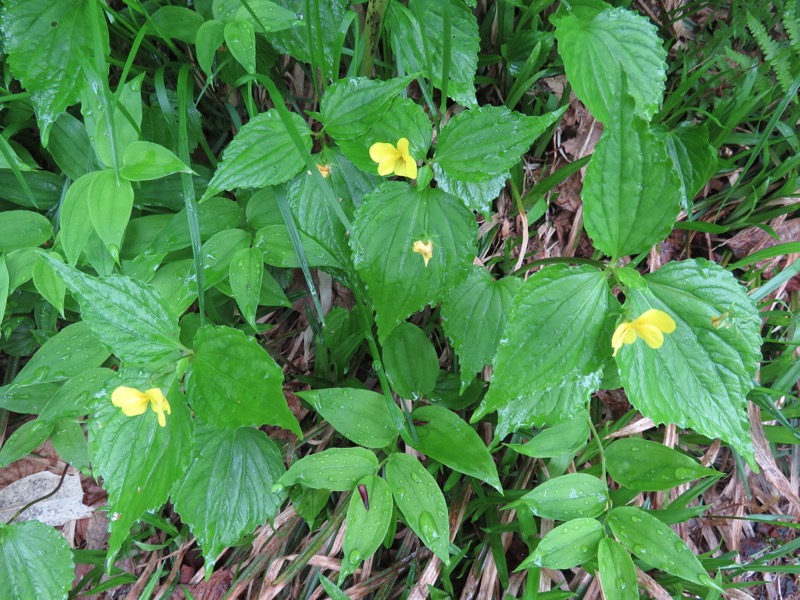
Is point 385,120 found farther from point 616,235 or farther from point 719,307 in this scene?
point 719,307

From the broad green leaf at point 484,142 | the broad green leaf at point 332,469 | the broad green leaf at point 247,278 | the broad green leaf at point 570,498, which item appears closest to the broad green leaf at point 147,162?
the broad green leaf at point 247,278

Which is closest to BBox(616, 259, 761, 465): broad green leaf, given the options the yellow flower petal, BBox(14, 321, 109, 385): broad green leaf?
the yellow flower petal

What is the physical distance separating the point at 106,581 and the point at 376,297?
117 centimetres

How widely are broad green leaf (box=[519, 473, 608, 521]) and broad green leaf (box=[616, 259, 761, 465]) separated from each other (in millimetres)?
384

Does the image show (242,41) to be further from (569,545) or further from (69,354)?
(569,545)

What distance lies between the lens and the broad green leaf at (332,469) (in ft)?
4.08

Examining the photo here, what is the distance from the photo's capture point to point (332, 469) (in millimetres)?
1266

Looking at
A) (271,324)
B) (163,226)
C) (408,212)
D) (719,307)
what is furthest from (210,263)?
(719,307)

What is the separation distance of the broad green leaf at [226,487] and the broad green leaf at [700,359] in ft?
2.86

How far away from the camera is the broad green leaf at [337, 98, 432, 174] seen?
112 cm

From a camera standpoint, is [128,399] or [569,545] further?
[569,545]

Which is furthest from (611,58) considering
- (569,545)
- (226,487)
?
(226,487)

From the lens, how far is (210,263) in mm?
1247

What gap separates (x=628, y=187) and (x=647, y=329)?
26 cm
